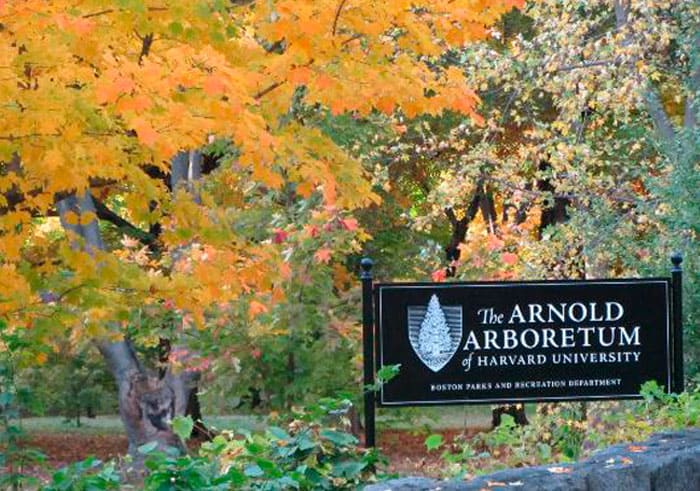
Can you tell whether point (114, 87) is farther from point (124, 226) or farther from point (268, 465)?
point (124, 226)

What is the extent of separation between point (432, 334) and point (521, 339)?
2.14 feet

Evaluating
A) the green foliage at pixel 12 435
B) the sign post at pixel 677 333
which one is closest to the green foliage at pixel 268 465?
the green foliage at pixel 12 435

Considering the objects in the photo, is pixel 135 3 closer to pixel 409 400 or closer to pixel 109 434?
pixel 409 400

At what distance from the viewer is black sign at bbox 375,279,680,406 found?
29.0 feet

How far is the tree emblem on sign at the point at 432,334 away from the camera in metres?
8.86

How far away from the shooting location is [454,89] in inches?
306

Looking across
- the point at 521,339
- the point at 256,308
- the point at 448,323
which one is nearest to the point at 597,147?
the point at 256,308

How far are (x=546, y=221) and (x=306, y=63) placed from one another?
18.3 m

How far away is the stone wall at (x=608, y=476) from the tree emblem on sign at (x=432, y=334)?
3370 millimetres

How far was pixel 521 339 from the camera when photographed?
9.06 meters

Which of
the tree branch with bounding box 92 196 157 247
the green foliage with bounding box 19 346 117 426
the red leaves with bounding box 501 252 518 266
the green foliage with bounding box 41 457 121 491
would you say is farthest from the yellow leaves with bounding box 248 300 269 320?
the green foliage with bounding box 19 346 117 426

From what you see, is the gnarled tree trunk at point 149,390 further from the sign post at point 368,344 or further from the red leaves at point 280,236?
the sign post at point 368,344

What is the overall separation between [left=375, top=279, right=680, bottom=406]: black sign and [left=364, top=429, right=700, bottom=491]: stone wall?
338 centimetres

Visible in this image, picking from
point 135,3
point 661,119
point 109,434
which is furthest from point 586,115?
point 109,434
